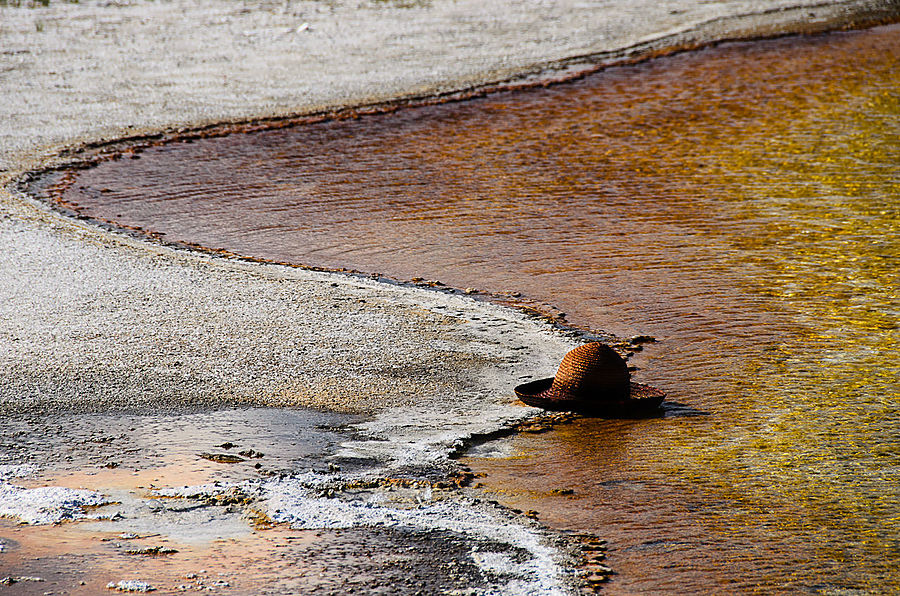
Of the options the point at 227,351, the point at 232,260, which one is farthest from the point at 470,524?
the point at 232,260

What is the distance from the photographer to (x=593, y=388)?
3262 millimetres

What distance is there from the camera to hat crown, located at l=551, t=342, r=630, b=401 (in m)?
3.26

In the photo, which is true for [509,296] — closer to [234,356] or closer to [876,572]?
[234,356]

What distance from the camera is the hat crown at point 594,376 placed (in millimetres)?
3256

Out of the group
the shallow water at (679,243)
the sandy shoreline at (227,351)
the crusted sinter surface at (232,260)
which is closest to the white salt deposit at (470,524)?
the sandy shoreline at (227,351)

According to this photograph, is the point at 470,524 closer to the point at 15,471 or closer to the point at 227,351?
the point at 15,471

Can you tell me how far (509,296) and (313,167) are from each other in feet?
6.80

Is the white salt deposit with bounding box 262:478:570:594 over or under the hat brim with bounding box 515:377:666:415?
under

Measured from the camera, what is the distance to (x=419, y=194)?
554cm

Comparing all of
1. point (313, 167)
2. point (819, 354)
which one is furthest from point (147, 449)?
point (313, 167)

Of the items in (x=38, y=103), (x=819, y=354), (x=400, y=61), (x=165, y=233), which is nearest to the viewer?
(x=819, y=354)

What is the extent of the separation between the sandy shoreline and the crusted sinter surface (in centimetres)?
1

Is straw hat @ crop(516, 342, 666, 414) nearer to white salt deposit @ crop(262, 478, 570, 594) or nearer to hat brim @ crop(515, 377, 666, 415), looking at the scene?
hat brim @ crop(515, 377, 666, 415)

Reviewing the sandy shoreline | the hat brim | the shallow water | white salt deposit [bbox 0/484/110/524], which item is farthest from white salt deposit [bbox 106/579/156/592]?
the hat brim
